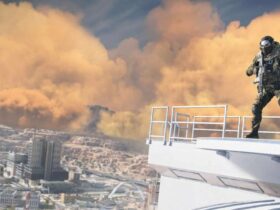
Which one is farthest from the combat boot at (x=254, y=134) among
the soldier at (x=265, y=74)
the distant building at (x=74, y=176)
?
the distant building at (x=74, y=176)

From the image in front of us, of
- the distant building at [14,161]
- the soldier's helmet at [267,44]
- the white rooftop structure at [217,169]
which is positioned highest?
the soldier's helmet at [267,44]

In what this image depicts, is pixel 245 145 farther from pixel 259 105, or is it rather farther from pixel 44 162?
pixel 44 162

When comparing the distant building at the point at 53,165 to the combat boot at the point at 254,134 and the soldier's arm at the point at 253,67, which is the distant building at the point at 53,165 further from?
the soldier's arm at the point at 253,67

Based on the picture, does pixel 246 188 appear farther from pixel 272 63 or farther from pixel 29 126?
pixel 29 126

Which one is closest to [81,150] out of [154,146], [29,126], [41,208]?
[29,126]

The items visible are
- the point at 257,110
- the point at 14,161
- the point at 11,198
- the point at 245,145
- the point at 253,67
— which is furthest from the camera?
the point at 14,161

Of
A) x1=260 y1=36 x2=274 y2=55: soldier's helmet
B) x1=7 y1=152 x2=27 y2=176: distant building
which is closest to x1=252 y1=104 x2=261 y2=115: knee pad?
x1=260 y1=36 x2=274 y2=55: soldier's helmet

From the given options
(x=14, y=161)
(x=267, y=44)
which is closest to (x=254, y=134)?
(x=267, y=44)
